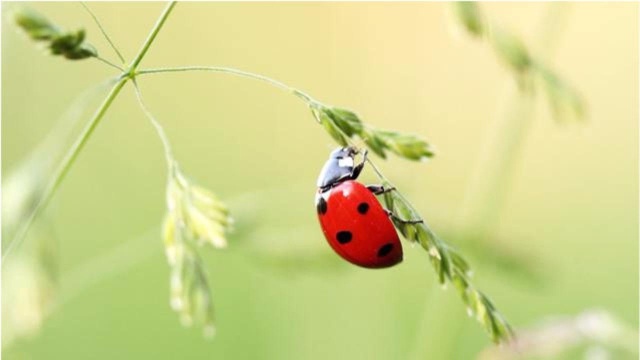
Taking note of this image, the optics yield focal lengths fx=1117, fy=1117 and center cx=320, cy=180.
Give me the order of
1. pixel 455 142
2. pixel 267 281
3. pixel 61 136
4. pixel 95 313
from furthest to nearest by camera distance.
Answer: pixel 455 142 → pixel 95 313 → pixel 267 281 → pixel 61 136

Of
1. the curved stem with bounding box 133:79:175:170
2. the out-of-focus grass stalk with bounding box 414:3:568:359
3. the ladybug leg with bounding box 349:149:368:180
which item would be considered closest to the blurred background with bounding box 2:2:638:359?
the out-of-focus grass stalk with bounding box 414:3:568:359

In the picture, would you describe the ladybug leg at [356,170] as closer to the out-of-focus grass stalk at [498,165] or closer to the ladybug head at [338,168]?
the ladybug head at [338,168]

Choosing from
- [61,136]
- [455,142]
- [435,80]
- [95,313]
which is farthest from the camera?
[455,142]

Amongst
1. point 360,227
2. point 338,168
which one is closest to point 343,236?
point 360,227

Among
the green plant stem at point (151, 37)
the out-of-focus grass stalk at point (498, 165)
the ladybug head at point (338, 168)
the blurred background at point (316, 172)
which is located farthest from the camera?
the blurred background at point (316, 172)

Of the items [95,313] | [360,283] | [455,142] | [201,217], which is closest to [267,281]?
[360,283]

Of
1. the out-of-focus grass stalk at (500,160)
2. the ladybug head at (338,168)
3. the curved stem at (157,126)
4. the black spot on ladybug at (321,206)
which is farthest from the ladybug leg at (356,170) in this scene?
the curved stem at (157,126)

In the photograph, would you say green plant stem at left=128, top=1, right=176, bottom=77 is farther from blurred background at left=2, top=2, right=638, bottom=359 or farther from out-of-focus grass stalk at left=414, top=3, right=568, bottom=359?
out-of-focus grass stalk at left=414, top=3, right=568, bottom=359

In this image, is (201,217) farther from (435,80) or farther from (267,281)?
(435,80)
